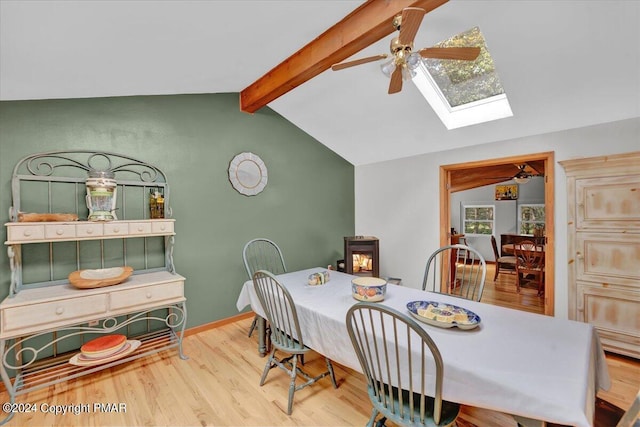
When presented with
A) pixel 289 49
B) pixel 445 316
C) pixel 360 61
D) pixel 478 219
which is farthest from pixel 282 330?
pixel 478 219

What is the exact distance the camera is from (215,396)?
1953 mm

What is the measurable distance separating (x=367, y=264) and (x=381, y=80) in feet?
7.53

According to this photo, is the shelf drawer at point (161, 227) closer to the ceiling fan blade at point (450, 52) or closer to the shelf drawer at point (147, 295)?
the shelf drawer at point (147, 295)

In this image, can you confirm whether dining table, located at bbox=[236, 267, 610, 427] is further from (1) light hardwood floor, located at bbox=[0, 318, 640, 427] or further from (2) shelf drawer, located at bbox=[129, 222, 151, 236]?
(2) shelf drawer, located at bbox=[129, 222, 151, 236]

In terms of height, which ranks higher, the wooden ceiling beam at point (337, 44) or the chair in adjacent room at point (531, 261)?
the wooden ceiling beam at point (337, 44)

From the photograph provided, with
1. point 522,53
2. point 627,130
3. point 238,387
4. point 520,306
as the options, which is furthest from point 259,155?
point 520,306

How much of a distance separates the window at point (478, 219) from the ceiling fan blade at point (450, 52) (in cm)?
658

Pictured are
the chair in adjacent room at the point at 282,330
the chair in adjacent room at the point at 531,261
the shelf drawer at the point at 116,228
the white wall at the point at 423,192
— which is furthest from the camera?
the chair in adjacent room at the point at 531,261

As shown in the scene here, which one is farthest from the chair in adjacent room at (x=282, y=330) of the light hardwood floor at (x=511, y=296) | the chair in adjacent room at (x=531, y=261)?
the chair in adjacent room at (x=531, y=261)

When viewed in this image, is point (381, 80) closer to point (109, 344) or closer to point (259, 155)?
point (259, 155)

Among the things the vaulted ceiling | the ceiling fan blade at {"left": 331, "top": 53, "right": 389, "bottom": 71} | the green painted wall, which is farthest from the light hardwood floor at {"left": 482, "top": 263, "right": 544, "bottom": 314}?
the ceiling fan blade at {"left": 331, "top": 53, "right": 389, "bottom": 71}

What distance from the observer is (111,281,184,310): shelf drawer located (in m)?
2.09

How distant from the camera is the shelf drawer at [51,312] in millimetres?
1735

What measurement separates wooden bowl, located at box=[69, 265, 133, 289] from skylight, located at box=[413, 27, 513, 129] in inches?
125
